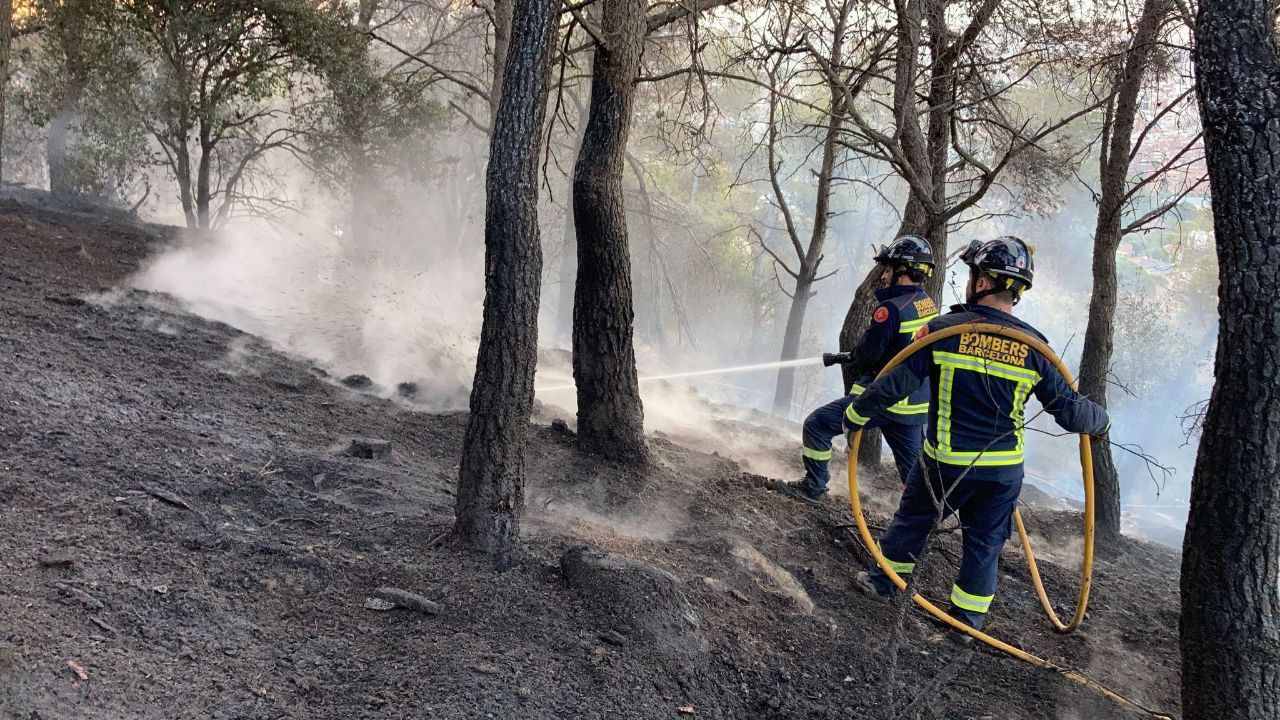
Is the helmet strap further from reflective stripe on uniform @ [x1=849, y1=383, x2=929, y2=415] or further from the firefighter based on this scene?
reflective stripe on uniform @ [x1=849, y1=383, x2=929, y2=415]

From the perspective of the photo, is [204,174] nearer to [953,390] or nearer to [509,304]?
[509,304]

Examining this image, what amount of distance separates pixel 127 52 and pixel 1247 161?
1221cm

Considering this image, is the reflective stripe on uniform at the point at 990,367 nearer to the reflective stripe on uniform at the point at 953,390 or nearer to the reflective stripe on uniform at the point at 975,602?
the reflective stripe on uniform at the point at 953,390

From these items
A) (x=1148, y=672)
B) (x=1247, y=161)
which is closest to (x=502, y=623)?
(x=1247, y=161)

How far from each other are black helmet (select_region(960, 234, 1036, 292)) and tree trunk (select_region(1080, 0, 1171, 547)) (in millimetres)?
3200

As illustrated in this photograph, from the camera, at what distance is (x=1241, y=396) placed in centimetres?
260

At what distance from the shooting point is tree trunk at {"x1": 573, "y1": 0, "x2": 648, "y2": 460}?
18.7 feet

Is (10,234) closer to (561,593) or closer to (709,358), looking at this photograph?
(561,593)

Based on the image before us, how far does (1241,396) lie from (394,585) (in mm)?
3155

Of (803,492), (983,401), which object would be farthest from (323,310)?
(983,401)

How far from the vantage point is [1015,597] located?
509 cm

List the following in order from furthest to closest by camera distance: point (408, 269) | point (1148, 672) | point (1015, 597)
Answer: point (408, 269) → point (1015, 597) → point (1148, 672)

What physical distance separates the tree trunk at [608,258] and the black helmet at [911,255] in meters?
1.81

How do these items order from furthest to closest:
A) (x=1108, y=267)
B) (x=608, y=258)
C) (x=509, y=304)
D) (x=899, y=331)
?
(x=1108, y=267) → (x=608, y=258) → (x=899, y=331) → (x=509, y=304)
